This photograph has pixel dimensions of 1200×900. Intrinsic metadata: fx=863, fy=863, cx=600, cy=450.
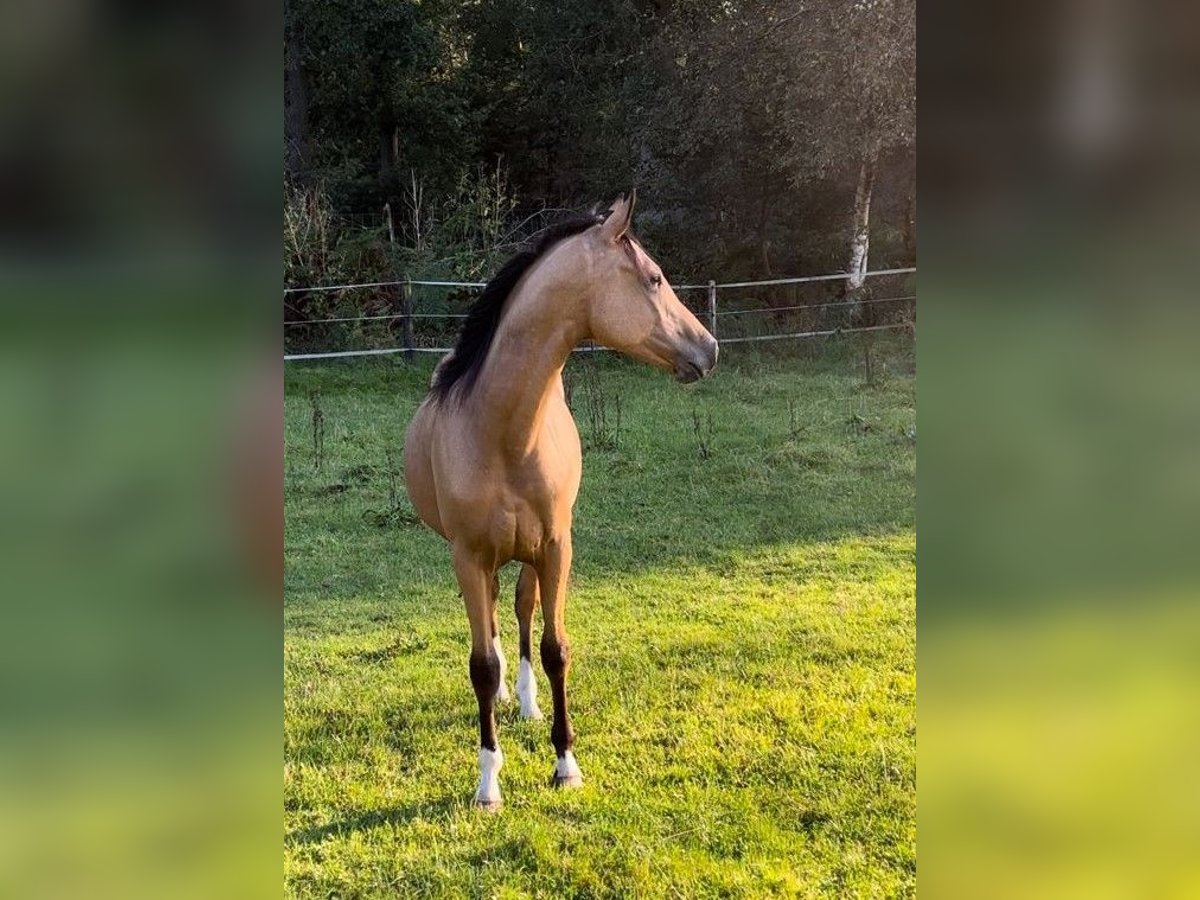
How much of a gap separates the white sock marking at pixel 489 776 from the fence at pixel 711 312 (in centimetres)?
449

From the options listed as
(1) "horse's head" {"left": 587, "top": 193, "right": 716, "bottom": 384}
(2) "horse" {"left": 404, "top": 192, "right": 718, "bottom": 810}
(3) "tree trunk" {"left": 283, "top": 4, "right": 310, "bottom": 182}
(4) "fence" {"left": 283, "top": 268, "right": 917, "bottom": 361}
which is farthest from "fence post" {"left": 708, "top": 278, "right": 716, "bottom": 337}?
(1) "horse's head" {"left": 587, "top": 193, "right": 716, "bottom": 384}

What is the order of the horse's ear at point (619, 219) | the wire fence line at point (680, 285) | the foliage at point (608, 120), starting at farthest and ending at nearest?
1. the wire fence line at point (680, 285)
2. the foliage at point (608, 120)
3. the horse's ear at point (619, 219)

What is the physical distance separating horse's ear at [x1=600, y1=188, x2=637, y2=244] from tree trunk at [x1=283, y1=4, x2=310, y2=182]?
5.56m

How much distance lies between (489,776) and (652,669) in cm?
101

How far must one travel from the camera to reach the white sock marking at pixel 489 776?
2451 millimetres

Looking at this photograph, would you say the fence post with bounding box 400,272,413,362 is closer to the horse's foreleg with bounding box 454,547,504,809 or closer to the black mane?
the black mane

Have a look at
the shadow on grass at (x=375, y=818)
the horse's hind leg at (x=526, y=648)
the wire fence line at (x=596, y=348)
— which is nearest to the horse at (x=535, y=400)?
the shadow on grass at (x=375, y=818)

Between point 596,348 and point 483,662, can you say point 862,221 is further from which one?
point 483,662

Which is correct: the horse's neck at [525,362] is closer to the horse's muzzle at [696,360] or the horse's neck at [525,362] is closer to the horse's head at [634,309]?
the horse's head at [634,309]

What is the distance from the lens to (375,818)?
2.41m

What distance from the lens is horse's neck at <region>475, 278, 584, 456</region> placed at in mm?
2174
